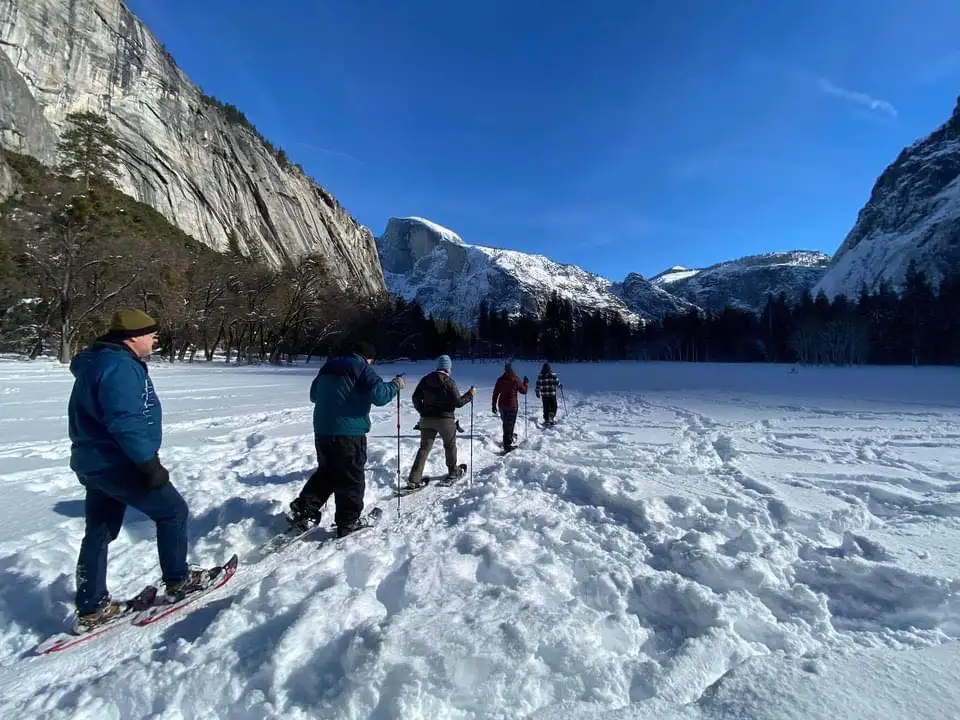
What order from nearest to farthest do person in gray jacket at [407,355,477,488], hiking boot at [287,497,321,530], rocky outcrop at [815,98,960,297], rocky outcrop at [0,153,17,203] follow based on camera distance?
hiking boot at [287,497,321,530] → person in gray jacket at [407,355,477,488] → rocky outcrop at [0,153,17,203] → rocky outcrop at [815,98,960,297]

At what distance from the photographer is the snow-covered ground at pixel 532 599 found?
2.24 m

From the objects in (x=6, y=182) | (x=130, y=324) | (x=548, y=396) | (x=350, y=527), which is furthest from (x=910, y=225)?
(x=6, y=182)

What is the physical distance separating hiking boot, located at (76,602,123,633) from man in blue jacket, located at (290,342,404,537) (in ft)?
5.41

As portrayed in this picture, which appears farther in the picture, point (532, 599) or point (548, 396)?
Result: point (548, 396)

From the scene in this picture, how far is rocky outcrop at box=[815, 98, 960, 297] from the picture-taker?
419ft

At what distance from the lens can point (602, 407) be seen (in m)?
16.1

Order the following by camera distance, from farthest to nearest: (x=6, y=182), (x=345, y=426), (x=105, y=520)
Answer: (x=6, y=182)
(x=345, y=426)
(x=105, y=520)

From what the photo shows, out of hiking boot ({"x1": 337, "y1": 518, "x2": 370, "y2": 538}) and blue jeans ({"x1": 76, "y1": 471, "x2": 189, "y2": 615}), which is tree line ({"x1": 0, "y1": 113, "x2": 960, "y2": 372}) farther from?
blue jeans ({"x1": 76, "y1": 471, "x2": 189, "y2": 615})

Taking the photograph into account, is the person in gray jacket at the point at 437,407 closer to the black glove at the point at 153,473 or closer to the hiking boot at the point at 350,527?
the hiking boot at the point at 350,527

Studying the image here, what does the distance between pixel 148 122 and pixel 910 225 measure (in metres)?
225

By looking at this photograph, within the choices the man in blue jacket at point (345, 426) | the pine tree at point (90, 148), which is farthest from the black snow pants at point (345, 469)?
the pine tree at point (90, 148)

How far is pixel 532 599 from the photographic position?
3.13 m

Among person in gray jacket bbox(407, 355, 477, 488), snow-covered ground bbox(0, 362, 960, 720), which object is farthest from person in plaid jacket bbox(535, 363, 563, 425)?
person in gray jacket bbox(407, 355, 477, 488)

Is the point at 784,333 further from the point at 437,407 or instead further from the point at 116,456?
the point at 116,456
